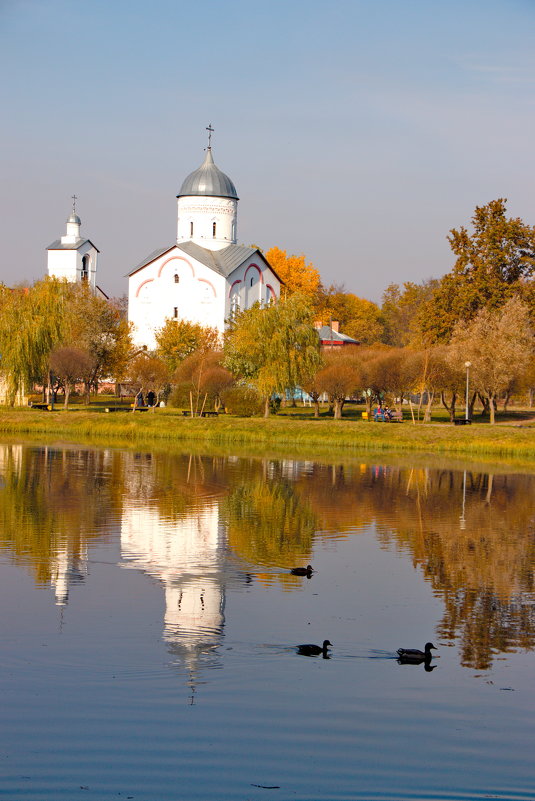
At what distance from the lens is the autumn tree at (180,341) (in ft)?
207

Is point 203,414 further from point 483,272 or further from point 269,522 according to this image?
point 269,522

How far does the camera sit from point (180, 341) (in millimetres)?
63688

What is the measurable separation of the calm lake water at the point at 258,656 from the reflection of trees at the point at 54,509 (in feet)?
0.27

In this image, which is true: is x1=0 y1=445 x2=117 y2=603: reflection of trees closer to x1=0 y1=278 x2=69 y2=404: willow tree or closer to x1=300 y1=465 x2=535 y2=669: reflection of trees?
x1=300 y1=465 x2=535 y2=669: reflection of trees

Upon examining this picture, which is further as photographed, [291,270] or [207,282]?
[291,270]

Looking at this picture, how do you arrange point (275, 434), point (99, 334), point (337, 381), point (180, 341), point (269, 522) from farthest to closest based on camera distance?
point (180, 341), point (99, 334), point (337, 381), point (275, 434), point (269, 522)

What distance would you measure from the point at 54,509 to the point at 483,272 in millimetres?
40196

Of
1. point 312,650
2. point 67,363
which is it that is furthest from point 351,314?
point 312,650

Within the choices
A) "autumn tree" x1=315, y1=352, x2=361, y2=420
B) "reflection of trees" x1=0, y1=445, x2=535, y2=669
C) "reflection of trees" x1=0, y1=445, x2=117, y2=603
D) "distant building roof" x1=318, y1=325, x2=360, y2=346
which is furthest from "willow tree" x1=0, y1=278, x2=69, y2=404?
"distant building roof" x1=318, y1=325, x2=360, y2=346

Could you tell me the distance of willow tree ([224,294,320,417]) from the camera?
48156 millimetres

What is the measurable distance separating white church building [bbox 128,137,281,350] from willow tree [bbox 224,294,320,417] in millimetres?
19567

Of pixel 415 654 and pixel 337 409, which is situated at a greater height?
pixel 337 409

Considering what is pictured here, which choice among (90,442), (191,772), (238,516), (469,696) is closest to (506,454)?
(90,442)

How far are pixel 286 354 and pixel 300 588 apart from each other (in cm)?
3485
